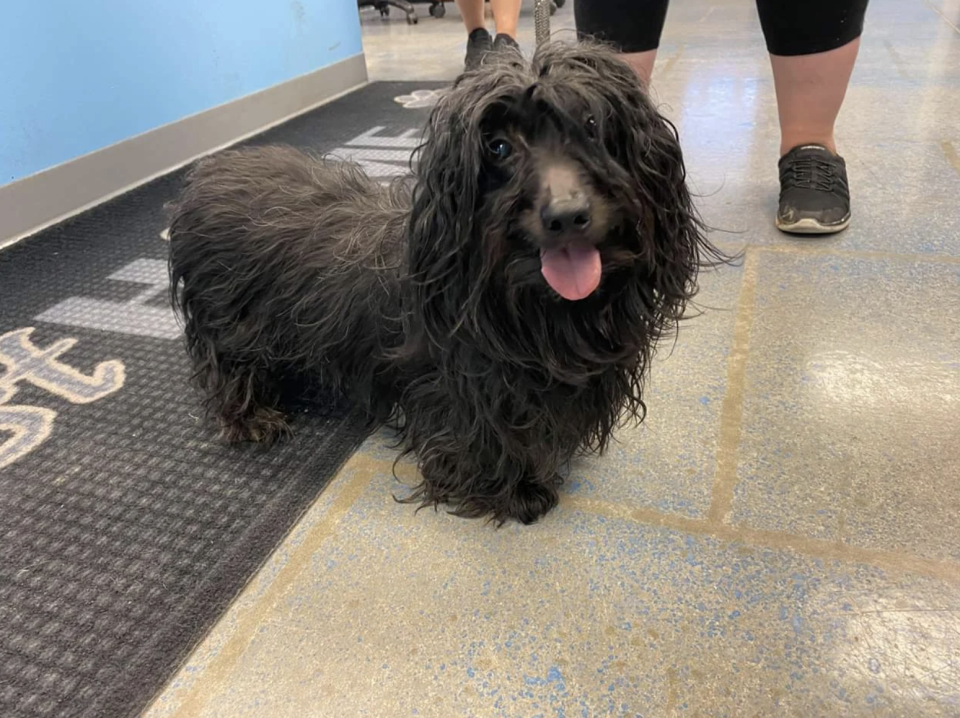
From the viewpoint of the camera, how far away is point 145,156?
2.77 metres

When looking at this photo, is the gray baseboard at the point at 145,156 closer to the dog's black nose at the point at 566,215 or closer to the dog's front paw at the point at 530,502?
the dog's front paw at the point at 530,502

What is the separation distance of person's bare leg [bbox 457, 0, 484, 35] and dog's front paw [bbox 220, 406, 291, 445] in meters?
2.85

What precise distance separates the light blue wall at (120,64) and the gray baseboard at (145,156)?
0.03 metres

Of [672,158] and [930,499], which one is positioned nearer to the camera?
[672,158]

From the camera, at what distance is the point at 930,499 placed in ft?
3.92

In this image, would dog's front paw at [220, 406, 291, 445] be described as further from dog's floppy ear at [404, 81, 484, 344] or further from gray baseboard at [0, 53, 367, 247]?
gray baseboard at [0, 53, 367, 247]

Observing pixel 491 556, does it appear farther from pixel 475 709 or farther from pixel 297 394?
pixel 297 394

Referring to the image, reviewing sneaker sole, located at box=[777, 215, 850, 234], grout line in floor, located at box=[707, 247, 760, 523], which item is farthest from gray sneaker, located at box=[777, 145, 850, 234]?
grout line in floor, located at box=[707, 247, 760, 523]

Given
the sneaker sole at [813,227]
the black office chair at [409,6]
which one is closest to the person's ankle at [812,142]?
the sneaker sole at [813,227]

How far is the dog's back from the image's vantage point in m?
1.31

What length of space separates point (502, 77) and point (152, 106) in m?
2.36

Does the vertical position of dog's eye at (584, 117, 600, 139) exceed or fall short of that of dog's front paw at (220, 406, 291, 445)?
it exceeds it

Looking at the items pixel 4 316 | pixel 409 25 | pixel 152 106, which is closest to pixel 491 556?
pixel 4 316

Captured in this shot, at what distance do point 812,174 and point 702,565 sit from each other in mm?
1443
